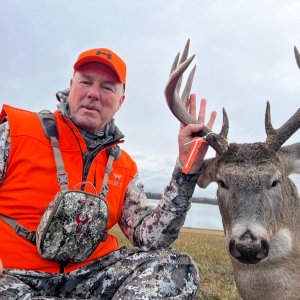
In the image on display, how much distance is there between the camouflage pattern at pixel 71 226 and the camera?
3.87m

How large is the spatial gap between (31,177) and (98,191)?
62 centimetres

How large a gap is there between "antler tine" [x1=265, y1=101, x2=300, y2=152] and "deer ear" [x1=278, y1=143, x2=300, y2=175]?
200 millimetres

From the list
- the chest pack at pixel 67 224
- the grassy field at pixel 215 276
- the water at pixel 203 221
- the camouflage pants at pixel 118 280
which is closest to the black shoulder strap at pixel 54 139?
the chest pack at pixel 67 224

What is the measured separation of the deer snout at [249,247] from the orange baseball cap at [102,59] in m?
1.93

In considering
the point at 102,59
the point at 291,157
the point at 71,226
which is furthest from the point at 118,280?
the point at 291,157

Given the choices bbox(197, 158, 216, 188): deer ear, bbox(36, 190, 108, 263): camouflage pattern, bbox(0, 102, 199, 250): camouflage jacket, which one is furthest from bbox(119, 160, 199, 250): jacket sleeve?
bbox(197, 158, 216, 188): deer ear

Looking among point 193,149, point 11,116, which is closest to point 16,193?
point 11,116

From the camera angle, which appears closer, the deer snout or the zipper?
the deer snout

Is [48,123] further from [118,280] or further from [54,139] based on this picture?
[118,280]

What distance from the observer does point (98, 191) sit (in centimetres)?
443

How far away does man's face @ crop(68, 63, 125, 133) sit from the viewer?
4566 millimetres

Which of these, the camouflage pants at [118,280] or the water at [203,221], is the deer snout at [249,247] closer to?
the camouflage pants at [118,280]

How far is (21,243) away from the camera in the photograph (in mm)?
3965

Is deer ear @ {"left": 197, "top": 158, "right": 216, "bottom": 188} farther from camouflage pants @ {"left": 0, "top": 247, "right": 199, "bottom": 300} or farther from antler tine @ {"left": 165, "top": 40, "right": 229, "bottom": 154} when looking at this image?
camouflage pants @ {"left": 0, "top": 247, "right": 199, "bottom": 300}
